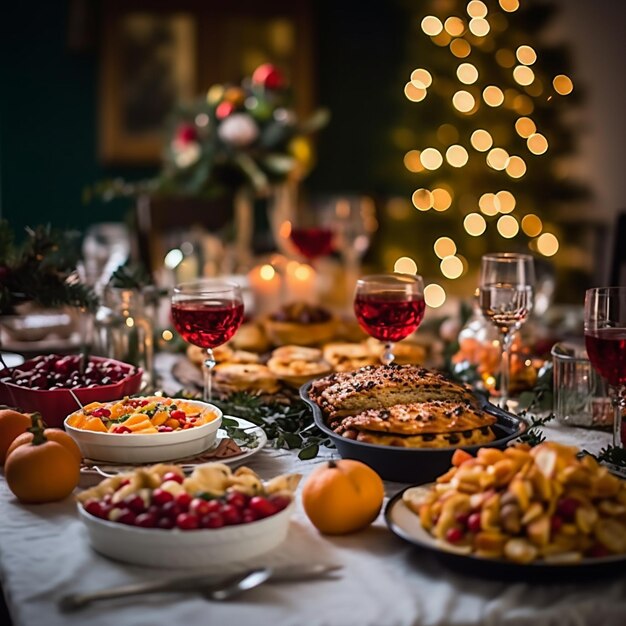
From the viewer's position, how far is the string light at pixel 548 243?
18.3ft

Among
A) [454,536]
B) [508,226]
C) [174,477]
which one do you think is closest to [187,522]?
[174,477]

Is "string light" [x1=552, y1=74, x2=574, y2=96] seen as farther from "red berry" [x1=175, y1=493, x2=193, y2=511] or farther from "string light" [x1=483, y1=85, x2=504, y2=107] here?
"red berry" [x1=175, y1=493, x2=193, y2=511]

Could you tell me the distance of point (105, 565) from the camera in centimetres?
107

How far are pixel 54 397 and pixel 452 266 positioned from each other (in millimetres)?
4499

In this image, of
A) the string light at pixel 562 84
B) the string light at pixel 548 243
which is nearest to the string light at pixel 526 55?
the string light at pixel 562 84

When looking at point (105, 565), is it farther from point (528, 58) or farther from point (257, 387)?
point (528, 58)

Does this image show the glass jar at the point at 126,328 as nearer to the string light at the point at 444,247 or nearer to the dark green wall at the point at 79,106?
the string light at the point at 444,247

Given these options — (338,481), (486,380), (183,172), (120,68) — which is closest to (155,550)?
(338,481)

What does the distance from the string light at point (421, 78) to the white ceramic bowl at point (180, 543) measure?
195 inches

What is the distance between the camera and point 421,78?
5754 millimetres

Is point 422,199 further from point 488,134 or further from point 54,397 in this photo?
point 54,397

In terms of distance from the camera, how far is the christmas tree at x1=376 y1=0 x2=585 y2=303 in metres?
5.45

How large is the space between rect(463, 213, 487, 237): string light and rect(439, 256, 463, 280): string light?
0.20 m

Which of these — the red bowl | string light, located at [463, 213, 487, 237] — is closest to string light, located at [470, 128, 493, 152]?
string light, located at [463, 213, 487, 237]
